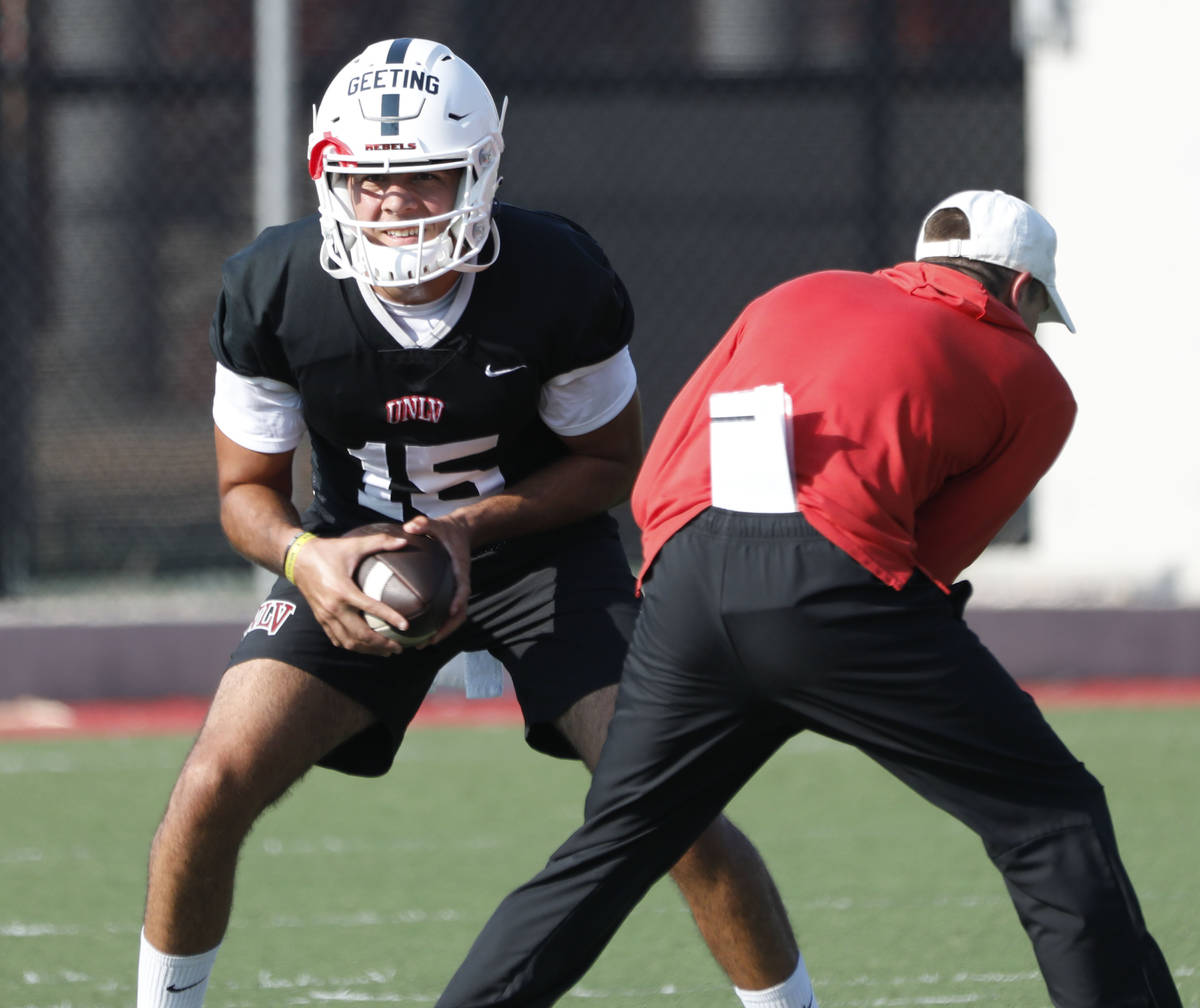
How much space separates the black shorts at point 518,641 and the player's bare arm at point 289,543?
4.9 inches

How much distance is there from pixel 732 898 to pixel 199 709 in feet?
18.6

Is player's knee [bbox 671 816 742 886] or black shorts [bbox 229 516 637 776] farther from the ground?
black shorts [bbox 229 516 637 776]

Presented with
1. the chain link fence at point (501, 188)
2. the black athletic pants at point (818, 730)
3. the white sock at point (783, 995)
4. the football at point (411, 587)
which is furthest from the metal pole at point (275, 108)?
the black athletic pants at point (818, 730)

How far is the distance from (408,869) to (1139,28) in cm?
601

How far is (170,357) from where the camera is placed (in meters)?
9.98

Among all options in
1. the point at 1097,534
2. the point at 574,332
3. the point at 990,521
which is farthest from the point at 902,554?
the point at 1097,534

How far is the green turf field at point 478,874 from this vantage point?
4.89 metres

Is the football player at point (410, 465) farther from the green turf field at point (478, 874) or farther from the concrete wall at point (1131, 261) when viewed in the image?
the concrete wall at point (1131, 261)

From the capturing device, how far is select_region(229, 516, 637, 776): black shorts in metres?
4.08

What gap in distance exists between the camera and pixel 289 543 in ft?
13.3

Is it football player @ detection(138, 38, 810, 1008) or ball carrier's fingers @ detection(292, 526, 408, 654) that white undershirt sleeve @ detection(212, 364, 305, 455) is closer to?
football player @ detection(138, 38, 810, 1008)

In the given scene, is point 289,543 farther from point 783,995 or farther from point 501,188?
point 501,188

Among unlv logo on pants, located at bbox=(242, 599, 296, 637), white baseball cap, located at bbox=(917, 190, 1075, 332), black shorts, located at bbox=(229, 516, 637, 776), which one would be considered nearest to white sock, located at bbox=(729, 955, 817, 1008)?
black shorts, located at bbox=(229, 516, 637, 776)

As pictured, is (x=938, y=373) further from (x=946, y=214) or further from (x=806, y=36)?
(x=806, y=36)
